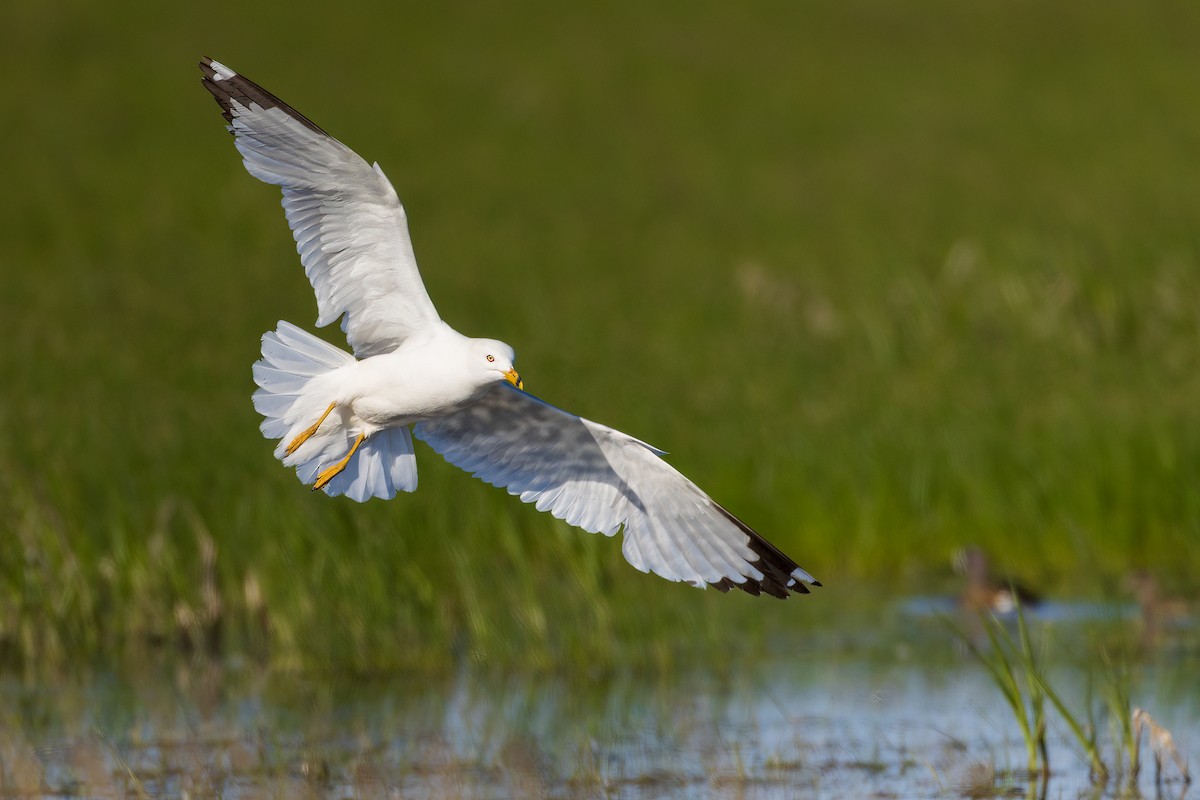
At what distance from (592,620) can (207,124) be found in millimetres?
21718

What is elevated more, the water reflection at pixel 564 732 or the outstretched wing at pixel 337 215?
the outstretched wing at pixel 337 215

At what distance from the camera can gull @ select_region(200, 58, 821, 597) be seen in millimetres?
7855

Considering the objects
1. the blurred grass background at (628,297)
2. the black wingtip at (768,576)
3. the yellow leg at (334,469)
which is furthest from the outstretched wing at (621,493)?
the blurred grass background at (628,297)

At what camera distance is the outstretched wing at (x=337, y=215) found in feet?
25.7

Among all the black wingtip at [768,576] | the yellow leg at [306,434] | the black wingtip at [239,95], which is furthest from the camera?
the black wingtip at [768,576]

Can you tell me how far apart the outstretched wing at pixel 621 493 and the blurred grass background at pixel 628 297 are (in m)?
1.83

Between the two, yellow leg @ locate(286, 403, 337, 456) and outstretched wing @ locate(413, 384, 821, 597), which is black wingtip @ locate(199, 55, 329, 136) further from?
outstretched wing @ locate(413, 384, 821, 597)

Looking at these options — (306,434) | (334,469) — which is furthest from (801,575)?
(306,434)

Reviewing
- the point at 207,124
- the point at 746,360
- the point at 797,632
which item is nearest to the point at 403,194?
the point at 207,124

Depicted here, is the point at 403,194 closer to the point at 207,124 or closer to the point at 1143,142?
the point at 207,124

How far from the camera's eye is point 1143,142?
1155 inches

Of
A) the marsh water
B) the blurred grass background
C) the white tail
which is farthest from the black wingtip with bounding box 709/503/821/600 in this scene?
the blurred grass background

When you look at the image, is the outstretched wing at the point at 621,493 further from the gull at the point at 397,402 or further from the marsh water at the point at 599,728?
the marsh water at the point at 599,728

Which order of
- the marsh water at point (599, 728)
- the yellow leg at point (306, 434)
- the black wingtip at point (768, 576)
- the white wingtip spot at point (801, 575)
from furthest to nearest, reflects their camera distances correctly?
1. the black wingtip at point (768, 576)
2. the marsh water at point (599, 728)
3. the white wingtip spot at point (801, 575)
4. the yellow leg at point (306, 434)
